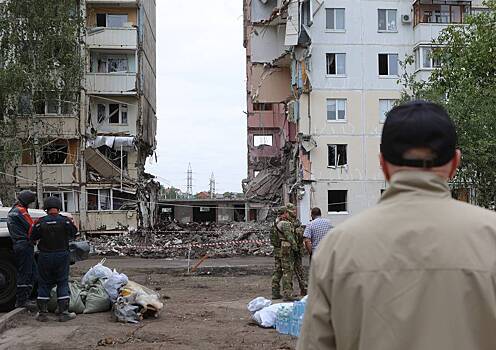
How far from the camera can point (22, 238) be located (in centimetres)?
1197

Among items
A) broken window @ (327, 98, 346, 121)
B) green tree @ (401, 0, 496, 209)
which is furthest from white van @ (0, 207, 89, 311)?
broken window @ (327, 98, 346, 121)

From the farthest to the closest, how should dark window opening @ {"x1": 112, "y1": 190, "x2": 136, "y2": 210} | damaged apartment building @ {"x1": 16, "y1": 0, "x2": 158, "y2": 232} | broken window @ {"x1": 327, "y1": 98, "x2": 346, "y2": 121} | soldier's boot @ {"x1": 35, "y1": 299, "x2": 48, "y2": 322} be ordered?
broken window @ {"x1": 327, "y1": 98, "x2": 346, "y2": 121}, dark window opening @ {"x1": 112, "y1": 190, "x2": 136, "y2": 210}, damaged apartment building @ {"x1": 16, "y1": 0, "x2": 158, "y2": 232}, soldier's boot @ {"x1": 35, "y1": 299, "x2": 48, "y2": 322}

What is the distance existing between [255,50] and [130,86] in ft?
30.9

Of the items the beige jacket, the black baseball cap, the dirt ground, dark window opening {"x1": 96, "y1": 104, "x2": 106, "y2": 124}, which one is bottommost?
the dirt ground

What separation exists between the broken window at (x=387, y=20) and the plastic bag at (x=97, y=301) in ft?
113

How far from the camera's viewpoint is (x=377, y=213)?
2.61 metres

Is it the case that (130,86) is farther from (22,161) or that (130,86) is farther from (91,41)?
(22,161)

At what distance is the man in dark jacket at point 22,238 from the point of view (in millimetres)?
11977

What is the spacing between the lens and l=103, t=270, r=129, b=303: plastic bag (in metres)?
12.4

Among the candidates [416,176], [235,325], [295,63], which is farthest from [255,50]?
[416,176]

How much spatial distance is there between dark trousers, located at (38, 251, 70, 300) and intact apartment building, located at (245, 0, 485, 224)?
103 feet

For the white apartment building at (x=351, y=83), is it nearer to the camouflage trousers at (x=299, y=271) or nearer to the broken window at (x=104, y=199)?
the broken window at (x=104, y=199)

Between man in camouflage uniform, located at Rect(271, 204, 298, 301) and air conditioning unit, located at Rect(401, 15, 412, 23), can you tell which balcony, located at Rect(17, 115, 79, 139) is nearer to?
air conditioning unit, located at Rect(401, 15, 412, 23)

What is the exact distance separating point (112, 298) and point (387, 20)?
3502 cm
